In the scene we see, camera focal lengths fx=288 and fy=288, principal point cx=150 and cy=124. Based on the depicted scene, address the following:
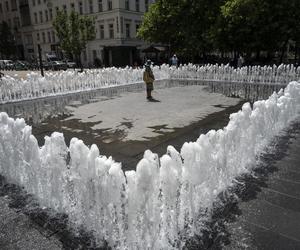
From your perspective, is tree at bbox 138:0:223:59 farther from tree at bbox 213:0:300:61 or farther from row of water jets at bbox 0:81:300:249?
row of water jets at bbox 0:81:300:249

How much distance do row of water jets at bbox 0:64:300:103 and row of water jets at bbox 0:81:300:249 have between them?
10009mm

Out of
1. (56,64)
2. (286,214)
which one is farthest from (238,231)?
(56,64)

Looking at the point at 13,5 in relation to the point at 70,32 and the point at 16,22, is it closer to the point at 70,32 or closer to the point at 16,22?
the point at 16,22

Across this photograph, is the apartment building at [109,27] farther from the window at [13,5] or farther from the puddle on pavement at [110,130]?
the puddle on pavement at [110,130]

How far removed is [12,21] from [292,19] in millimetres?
61980

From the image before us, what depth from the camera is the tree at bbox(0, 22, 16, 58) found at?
57250 mm

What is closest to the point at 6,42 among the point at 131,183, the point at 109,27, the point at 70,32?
the point at 109,27

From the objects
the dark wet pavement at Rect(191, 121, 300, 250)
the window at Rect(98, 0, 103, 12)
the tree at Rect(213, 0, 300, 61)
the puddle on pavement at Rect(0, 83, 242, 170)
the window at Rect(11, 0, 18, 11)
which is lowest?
the dark wet pavement at Rect(191, 121, 300, 250)

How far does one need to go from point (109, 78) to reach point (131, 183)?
1541cm

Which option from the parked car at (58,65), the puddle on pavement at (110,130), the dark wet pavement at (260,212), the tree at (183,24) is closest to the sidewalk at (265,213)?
the dark wet pavement at (260,212)

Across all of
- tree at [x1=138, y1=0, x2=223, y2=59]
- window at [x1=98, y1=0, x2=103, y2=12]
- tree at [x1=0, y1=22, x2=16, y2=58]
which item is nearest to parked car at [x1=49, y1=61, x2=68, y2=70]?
window at [x1=98, y1=0, x2=103, y2=12]

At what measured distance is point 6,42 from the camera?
57812 millimetres

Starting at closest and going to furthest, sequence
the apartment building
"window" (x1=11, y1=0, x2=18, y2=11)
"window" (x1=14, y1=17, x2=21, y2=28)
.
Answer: the apartment building < "window" (x1=11, y1=0, x2=18, y2=11) < "window" (x1=14, y1=17, x2=21, y2=28)

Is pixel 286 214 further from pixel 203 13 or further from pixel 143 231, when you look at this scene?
pixel 203 13
